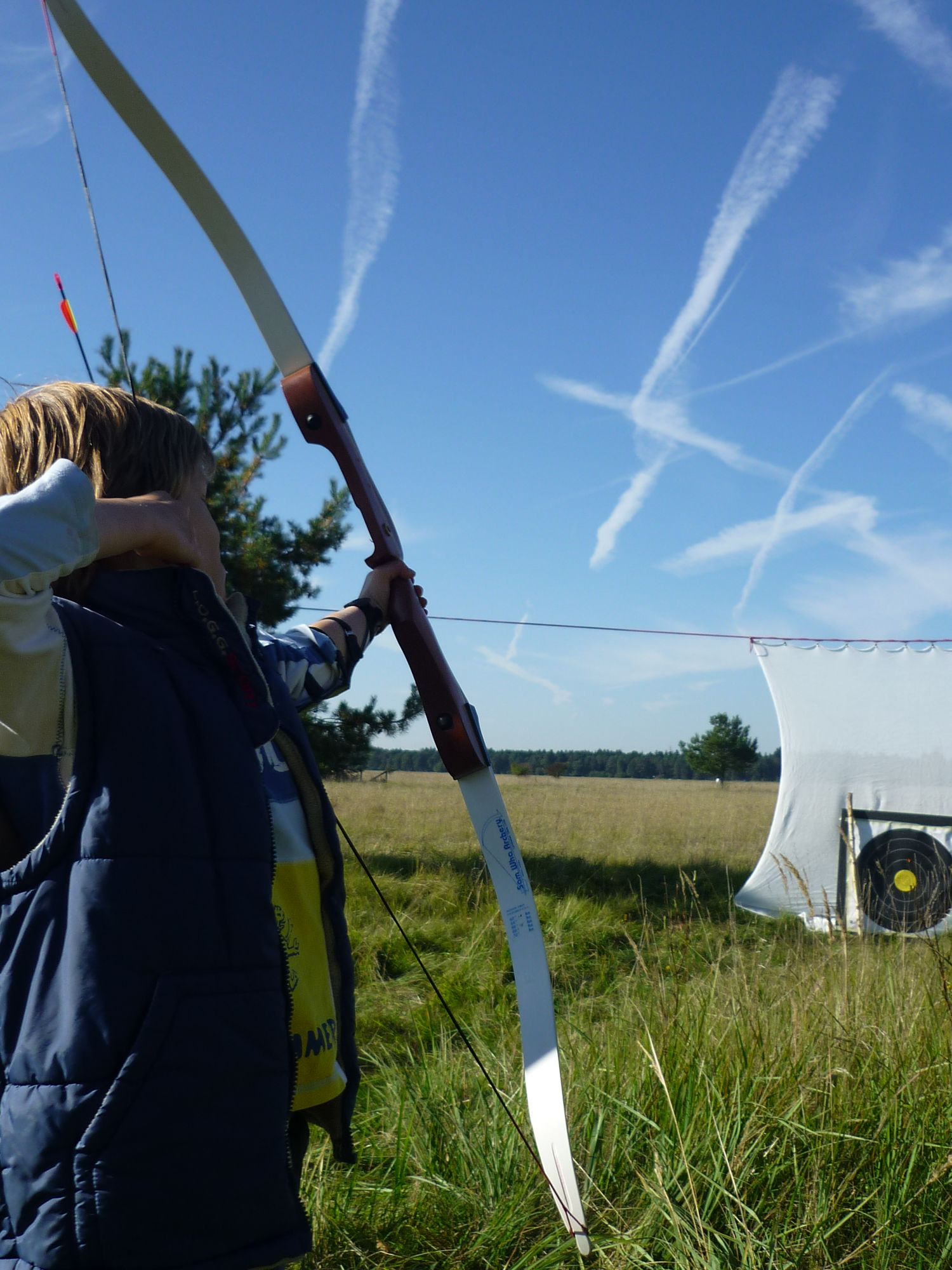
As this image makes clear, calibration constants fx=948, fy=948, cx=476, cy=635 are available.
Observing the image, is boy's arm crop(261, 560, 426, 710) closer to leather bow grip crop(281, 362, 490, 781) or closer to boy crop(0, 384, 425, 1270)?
leather bow grip crop(281, 362, 490, 781)

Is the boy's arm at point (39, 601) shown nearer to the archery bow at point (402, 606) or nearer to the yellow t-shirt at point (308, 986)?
the yellow t-shirt at point (308, 986)

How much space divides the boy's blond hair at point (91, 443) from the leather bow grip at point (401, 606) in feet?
2.18

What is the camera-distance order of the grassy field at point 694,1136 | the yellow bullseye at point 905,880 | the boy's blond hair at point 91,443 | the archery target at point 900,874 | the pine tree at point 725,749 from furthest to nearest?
the pine tree at point 725,749
the yellow bullseye at point 905,880
the archery target at point 900,874
the grassy field at point 694,1136
the boy's blond hair at point 91,443

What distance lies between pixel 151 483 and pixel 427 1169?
1.62 meters

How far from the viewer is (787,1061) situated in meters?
2.15

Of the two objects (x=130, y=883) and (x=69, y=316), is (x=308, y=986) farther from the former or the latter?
(x=69, y=316)

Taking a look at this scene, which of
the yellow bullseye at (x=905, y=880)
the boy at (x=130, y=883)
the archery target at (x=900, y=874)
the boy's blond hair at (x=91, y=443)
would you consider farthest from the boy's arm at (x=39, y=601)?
the yellow bullseye at (x=905, y=880)

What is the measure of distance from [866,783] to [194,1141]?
6752 millimetres

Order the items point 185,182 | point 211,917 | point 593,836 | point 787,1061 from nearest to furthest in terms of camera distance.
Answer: point 211,917 < point 185,182 < point 787,1061 < point 593,836

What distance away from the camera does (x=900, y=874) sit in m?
6.63

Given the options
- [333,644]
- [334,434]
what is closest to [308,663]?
[333,644]

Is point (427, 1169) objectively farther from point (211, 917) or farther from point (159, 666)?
point (159, 666)

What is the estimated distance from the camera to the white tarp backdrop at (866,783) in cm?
664

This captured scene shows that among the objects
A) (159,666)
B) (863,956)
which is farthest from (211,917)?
(863,956)
